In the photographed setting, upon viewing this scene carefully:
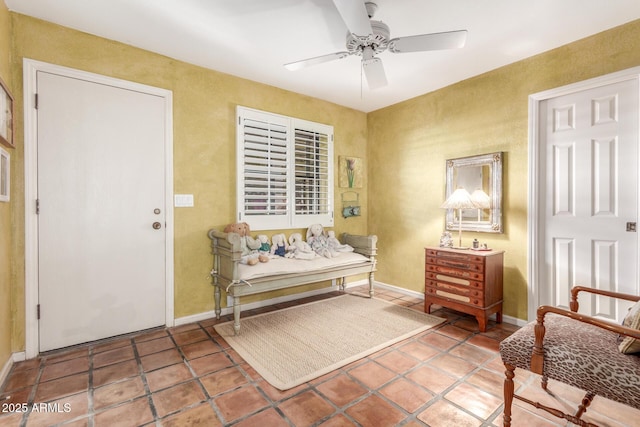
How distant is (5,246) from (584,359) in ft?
11.6

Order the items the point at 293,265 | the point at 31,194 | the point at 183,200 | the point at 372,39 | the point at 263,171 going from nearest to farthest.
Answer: the point at 372,39
the point at 31,194
the point at 183,200
the point at 293,265
the point at 263,171

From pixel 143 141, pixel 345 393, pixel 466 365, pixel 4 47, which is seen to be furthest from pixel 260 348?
pixel 4 47

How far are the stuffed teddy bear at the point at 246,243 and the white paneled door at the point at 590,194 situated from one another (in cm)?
280

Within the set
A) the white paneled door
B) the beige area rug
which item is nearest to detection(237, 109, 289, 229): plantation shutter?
the beige area rug

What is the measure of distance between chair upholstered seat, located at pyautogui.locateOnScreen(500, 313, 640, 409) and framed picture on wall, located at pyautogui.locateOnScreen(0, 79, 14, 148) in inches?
129

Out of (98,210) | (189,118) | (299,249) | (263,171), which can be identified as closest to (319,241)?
(299,249)

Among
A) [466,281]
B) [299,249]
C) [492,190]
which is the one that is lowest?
[466,281]

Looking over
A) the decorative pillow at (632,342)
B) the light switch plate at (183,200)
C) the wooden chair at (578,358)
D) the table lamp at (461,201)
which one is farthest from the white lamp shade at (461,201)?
the light switch plate at (183,200)

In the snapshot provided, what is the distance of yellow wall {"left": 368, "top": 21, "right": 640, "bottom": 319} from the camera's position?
2.63 metres

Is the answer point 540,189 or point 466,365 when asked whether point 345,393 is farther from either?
point 540,189

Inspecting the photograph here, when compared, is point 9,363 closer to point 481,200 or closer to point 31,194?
point 31,194

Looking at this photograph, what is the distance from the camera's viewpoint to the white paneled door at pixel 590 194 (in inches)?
94.4

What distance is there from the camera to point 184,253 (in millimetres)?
3012

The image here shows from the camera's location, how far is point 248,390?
6.29 ft
